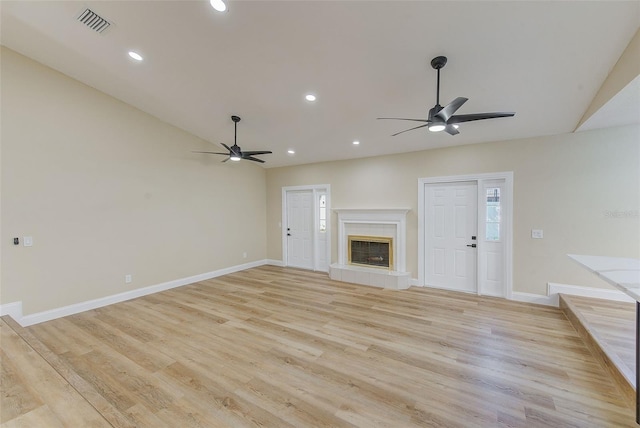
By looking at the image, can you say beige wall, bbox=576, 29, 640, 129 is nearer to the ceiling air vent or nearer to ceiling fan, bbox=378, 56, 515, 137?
ceiling fan, bbox=378, 56, 515, 137

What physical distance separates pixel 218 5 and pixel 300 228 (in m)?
5.15

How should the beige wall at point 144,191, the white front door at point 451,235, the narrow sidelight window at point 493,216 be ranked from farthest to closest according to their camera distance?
the white front door at point 451,235 → the narrow sidelight window at point 493,216 → the beige wall at point 144,191

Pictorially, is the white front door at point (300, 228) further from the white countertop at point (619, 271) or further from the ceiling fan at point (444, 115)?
the white countertop at point (619, 271)

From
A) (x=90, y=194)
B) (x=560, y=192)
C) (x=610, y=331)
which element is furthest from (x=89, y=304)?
(x=560, y=192)

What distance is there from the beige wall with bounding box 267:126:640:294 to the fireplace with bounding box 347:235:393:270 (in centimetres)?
45

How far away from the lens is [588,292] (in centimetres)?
384

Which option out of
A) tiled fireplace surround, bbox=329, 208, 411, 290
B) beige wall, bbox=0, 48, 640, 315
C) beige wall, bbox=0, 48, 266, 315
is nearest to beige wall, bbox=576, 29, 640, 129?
beige wall, bbox=0, 48, 640, 315

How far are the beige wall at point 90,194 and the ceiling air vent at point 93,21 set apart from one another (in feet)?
5.21

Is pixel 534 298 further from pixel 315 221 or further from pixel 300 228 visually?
pixel 300 228

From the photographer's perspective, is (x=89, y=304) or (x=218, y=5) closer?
(x=218, y=5)

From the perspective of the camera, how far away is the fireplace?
219 inches

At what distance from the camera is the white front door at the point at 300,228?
681 centimetres

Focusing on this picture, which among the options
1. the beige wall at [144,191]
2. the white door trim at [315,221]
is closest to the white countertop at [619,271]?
the beige wall at [144,191]

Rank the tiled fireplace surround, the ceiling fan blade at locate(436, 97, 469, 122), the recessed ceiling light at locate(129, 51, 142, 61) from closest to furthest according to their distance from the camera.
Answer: the ceiling fan blade at locate(436, 97, 469, 122) < the recessed ceiling light at locate(129, 51, 142, 61) < the tiled fireplace surround
